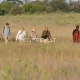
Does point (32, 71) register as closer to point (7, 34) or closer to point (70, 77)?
point (70, 77)

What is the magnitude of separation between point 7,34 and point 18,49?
6102mm

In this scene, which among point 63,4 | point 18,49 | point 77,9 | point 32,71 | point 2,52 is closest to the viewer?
point 32,71

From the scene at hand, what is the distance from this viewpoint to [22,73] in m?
7.52

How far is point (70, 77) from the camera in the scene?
752 centimetres

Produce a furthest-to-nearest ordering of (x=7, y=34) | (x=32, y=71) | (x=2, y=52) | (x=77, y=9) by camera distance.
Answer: (x=77, y=9) → (x=7, y=34) → (x=2, y=52) → (x=32, y=71)

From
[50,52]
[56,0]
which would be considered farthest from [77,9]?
[50,52]

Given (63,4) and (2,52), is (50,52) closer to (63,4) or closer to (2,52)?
(2,52)

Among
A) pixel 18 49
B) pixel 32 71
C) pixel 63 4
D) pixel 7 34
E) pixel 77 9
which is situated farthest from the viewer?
pixel 77 9

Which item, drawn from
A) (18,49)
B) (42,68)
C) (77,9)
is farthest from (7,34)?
(77,9)

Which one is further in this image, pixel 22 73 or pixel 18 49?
pixel 18 49

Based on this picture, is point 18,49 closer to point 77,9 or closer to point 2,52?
point 2,52

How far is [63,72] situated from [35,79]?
0.88 meters

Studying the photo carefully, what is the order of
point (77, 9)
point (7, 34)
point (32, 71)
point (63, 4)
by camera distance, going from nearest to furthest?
point (32, 71) → point (7, 34) → point (63, 4) → point (77, 9)

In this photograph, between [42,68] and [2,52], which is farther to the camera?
[2,52]
